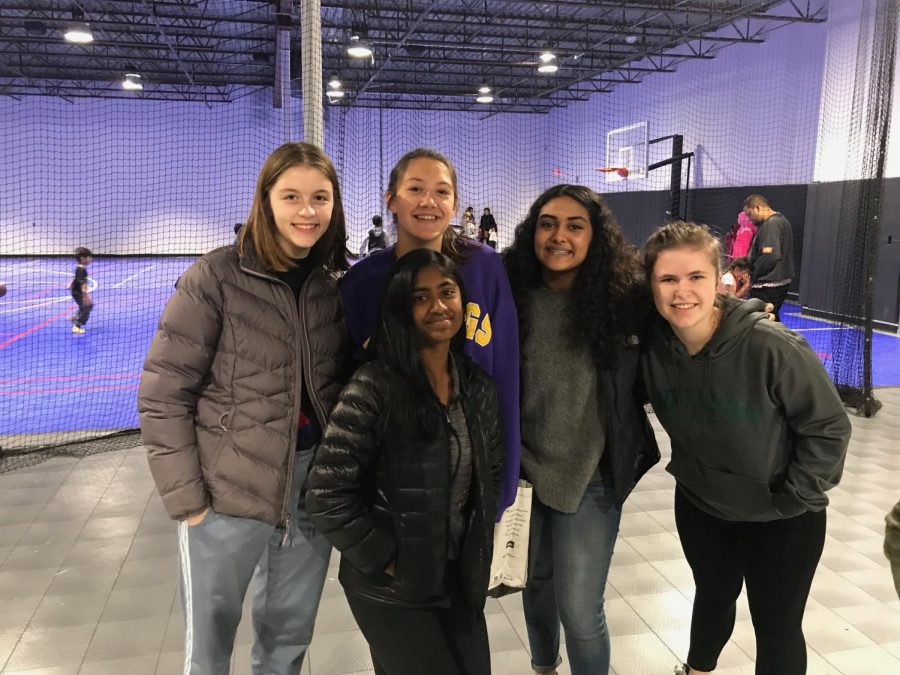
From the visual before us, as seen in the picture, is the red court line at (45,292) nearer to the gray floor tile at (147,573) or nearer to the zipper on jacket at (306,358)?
the gray floor tile at (147,573)

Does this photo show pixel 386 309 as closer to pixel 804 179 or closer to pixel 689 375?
pixel 689 375

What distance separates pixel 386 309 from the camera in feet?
4.53

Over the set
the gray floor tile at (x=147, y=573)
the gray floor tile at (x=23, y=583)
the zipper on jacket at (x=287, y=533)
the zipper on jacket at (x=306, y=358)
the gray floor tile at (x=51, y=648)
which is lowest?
the gray floor tile at (x=51, y=648)

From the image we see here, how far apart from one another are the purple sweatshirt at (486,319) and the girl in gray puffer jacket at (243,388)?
0.24ft

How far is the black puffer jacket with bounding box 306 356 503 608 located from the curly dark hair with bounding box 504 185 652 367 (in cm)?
35

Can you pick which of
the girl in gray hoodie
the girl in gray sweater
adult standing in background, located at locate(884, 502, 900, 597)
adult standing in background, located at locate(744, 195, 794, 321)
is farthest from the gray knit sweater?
adult standing in background, located at locate(744, 195, 794, 321)

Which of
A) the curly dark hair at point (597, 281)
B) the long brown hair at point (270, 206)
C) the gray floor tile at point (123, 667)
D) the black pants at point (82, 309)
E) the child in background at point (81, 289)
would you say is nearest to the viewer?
the long brown hair at point (270, 206)

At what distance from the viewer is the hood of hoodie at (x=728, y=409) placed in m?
1.54

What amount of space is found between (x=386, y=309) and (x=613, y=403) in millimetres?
617

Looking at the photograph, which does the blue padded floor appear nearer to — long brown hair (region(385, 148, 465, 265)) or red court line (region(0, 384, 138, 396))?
red court line (region(0, 384, 138, 396))

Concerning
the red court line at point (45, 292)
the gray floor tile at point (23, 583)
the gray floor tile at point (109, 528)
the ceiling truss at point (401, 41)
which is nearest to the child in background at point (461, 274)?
the gray floor tile at point (23, 583)

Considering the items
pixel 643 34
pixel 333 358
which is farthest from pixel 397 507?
pixel 643 34

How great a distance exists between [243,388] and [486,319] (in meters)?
0.58

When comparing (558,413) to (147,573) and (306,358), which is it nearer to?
(306,358)
